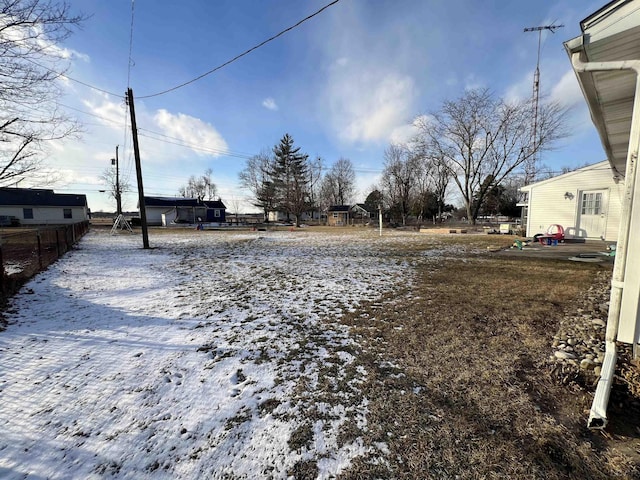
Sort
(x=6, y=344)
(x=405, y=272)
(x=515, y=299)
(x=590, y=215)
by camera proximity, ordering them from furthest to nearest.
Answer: (x=590, y=215)
(x=405, y=272)
(x=515, y=299)
(x=6, y=344)

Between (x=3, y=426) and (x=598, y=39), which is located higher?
(x=598, y=39)

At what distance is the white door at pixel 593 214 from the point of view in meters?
12.8

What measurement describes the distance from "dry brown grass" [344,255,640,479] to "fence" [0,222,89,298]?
720 centimetres

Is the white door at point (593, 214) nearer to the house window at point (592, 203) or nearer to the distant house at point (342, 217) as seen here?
the house window at point (592, 203)

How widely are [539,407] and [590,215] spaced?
53.2 ft

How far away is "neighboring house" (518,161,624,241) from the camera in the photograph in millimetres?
12477

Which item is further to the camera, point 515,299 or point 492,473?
point 515,299

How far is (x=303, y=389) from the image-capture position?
266 cm

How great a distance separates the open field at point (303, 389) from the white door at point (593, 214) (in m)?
11.4

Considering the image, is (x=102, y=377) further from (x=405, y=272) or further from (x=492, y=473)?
(x=405, y=272)

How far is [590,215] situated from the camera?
43.6 ft

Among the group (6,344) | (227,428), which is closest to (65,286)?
(6,344)

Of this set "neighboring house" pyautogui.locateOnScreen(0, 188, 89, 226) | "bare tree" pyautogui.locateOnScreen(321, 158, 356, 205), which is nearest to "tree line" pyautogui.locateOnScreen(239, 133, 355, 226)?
"bare tree" pyautogui.locateOnScreen(321, 158, 356, 205)

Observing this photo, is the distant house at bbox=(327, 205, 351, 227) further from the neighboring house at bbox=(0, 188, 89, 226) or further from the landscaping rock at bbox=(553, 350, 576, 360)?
the landscaping rock at bbox=(553, 350, 576, 360)
